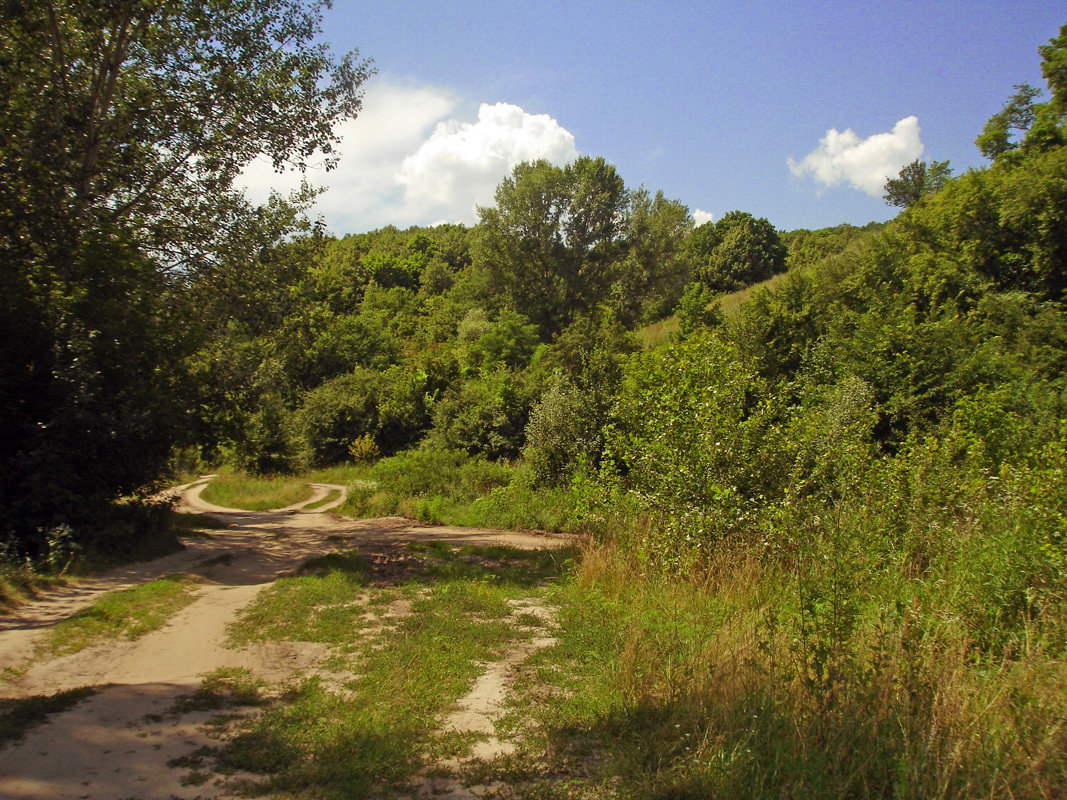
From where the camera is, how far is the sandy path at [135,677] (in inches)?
156

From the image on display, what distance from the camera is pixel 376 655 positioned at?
6.64 meters

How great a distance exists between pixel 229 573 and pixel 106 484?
290 centimetres

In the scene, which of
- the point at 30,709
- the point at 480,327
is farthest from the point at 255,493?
the point at 30,709

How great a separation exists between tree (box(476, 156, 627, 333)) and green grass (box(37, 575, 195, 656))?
40059mm

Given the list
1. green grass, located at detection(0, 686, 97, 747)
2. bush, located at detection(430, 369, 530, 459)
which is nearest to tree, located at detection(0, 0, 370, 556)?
green grass, located at detection(0, 686, 97, 747)

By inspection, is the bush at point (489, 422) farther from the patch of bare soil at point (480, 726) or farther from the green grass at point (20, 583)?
the patch of bare soil at point (480, 726)

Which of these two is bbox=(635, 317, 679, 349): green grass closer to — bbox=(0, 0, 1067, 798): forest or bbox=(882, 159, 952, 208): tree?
bbox=(0, 0, 1067, 798): forest

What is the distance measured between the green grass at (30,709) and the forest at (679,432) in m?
3.90

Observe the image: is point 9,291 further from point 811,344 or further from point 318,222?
point 811,344

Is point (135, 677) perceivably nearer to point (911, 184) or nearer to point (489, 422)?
point (489, 422)

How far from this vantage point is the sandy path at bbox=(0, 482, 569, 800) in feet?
13.0

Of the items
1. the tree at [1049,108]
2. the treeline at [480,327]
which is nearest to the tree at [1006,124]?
the tree at [1049,108]

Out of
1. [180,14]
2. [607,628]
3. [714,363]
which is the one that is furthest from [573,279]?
[607,628]

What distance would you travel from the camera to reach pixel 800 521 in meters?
7.95
